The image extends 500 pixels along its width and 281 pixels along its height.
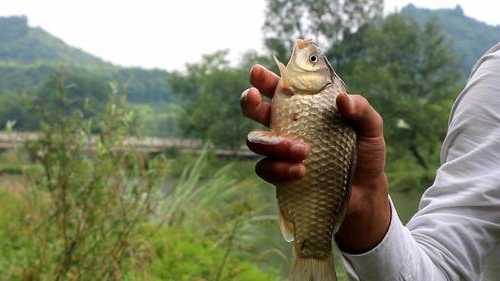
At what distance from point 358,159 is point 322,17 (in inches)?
1426

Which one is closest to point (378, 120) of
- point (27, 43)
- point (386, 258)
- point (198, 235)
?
point (386, 258)

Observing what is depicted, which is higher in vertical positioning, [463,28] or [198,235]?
[463,28]

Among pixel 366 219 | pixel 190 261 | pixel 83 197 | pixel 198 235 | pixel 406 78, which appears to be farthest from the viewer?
pixel 406 78

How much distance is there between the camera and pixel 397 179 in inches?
917

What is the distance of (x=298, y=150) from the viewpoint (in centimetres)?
112

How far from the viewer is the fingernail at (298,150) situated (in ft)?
3.66

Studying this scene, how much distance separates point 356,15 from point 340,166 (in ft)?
123

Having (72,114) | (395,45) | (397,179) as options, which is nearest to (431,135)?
(397,179)

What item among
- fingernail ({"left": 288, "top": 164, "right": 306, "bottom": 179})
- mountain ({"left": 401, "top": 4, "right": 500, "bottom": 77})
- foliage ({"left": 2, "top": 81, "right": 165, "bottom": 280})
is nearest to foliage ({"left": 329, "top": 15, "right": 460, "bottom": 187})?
mountain ({"left": 401, "top": 4, "right": 500, "bottom": 77})

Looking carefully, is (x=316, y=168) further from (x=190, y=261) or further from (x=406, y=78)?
(x=406, y=78)

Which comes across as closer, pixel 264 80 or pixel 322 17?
pixel 264 80

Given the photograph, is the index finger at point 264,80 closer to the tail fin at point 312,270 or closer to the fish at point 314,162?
the fish at point 314,162

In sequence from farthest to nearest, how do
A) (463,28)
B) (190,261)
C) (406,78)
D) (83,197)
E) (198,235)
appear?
(463,28) < (406,78) < (198,235) < (190,261) < (83,197)

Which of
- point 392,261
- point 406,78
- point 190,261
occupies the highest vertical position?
point 392,261
